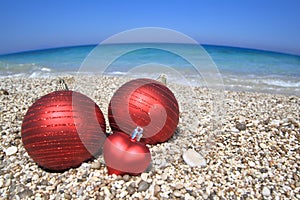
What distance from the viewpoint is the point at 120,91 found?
14.4ft

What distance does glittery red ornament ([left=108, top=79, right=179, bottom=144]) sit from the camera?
412 centimetres

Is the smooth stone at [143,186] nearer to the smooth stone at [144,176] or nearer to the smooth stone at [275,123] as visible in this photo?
the smooth stone at [144,176]

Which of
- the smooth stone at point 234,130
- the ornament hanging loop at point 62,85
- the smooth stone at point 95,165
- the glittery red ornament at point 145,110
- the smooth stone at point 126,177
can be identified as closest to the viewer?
the smooth stone at point 126,177

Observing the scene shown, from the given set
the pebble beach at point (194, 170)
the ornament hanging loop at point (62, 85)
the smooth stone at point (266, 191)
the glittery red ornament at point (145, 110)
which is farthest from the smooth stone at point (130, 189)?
the ornament hanging loop at point (62, 85)

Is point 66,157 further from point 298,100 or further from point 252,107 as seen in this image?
point 298,100

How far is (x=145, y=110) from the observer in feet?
13.4

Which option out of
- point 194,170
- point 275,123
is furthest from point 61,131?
point 275,123

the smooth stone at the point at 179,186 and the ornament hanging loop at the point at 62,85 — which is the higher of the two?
the ornament hanging loop at the point at 62,85

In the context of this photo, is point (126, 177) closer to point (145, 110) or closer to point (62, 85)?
point (145, 110)

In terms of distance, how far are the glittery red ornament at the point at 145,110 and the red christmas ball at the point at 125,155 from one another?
2.09ft

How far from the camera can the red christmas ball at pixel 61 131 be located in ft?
11.8

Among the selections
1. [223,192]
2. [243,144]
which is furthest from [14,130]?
[243,144]

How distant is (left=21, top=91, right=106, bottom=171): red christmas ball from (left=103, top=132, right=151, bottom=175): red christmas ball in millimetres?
419

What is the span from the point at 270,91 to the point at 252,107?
5523 millimetres
